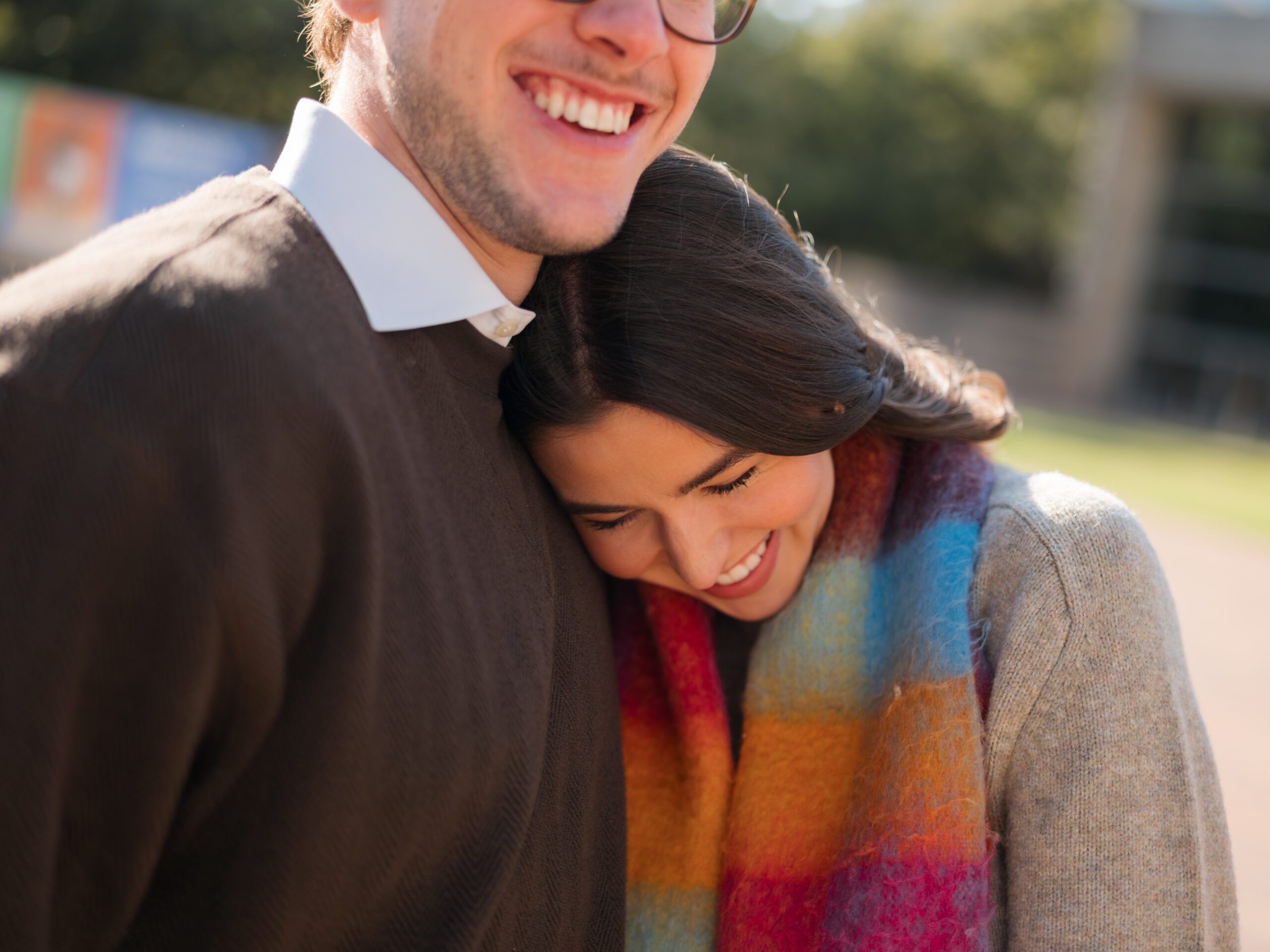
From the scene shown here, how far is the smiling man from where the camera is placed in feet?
3.74

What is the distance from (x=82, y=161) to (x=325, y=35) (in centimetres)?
1449

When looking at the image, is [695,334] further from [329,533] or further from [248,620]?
[248,620]

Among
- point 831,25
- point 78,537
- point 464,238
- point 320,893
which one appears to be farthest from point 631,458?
point 831,25

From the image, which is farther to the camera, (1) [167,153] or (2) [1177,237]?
(2) [1177,237]

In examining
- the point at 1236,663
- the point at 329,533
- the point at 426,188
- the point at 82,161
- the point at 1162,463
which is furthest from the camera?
the point at 1162,463

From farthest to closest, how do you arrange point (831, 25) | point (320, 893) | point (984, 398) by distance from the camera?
1. point (831, 25)
2. point (984, 398)
3. point (320, 893)

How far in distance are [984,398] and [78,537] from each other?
201 cm

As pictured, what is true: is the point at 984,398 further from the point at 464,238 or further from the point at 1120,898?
the point at 464,238

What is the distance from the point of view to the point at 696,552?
209cm

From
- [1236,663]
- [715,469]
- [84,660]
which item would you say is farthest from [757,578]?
[1236,663]

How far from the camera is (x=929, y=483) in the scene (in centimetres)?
234

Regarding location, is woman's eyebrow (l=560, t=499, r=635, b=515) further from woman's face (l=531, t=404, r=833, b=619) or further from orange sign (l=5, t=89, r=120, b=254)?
orange sign (l=5, t=89, r=120, b=254)

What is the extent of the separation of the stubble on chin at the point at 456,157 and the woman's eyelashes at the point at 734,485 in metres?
0.62

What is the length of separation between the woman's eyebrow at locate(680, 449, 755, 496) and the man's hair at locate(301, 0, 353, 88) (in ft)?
2.89
